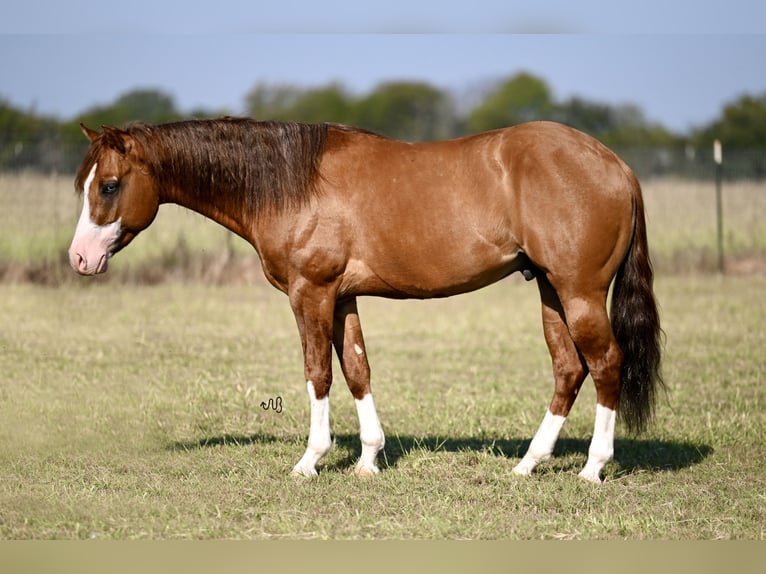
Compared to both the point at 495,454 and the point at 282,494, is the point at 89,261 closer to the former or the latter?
the point at 282,494

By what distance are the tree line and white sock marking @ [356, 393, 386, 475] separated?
29712 mm

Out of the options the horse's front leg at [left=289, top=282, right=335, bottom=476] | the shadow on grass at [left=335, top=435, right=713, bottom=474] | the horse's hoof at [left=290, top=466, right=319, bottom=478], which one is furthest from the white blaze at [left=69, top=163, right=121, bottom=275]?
the shadow on grass at [left=335, top=435, right=713, bottom=474]

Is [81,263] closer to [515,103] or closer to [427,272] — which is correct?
[427,272]

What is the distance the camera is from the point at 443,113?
176 feet

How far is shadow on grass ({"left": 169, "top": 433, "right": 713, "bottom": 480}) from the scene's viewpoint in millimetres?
6254

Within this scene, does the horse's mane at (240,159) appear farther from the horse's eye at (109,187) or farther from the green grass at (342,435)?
the green grass at (342,435)

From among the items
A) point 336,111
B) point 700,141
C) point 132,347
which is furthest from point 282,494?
point 336,111

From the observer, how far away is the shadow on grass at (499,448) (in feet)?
20.5

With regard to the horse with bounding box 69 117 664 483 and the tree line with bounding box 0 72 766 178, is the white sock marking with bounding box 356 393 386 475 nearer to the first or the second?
the horse with bounding box 69 117 664 483

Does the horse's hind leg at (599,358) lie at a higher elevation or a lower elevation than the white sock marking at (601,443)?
higher

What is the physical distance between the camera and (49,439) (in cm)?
668

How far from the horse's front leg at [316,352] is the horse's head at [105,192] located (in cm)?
116

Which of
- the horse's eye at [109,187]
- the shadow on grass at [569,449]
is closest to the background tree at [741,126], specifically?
the shadow on grass at [569,449]

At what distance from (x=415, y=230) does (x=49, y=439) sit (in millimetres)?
3149
